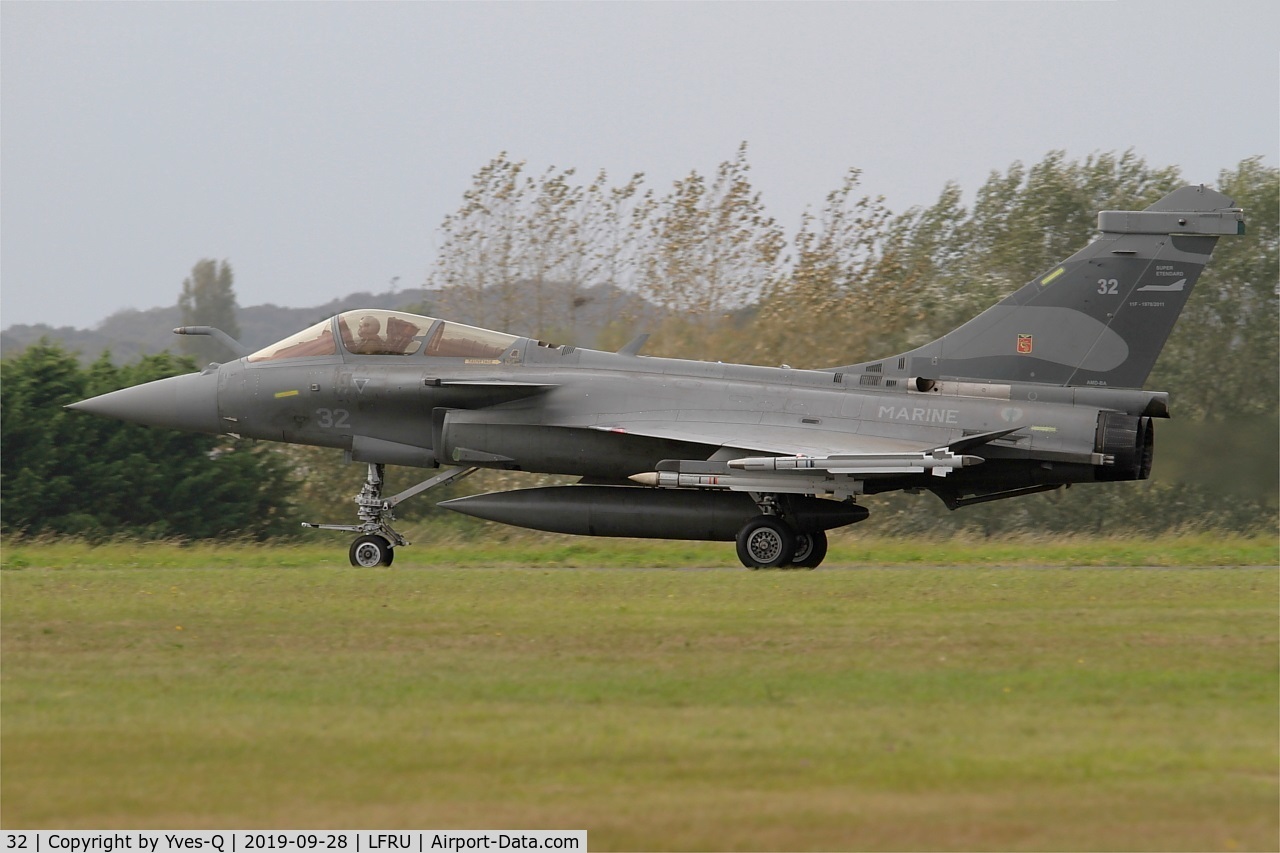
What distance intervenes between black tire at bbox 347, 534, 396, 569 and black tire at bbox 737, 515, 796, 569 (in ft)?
13.3

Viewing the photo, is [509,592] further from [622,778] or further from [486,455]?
[622,778]

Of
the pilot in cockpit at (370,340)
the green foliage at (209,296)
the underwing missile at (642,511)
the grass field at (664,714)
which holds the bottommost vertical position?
the grass field at (664,714)

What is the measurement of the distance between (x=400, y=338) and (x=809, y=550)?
210 inches

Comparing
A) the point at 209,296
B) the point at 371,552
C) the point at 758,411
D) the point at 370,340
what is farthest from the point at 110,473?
the point at 209,296

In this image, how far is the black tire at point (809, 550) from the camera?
52.9 feet

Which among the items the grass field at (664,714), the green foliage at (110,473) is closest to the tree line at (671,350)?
the green foliage at (110,473)

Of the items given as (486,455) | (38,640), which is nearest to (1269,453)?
(486,455)

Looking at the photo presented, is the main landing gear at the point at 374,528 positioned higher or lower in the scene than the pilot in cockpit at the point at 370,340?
lower

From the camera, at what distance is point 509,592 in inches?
505

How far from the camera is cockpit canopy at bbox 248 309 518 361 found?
56.2ft

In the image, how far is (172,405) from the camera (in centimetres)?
1770

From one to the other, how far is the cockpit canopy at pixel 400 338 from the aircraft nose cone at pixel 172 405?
1.10 meters

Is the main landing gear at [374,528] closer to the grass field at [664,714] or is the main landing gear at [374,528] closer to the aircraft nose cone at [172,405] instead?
the aircraft nose cone at [172,405]

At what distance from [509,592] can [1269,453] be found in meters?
13.5
